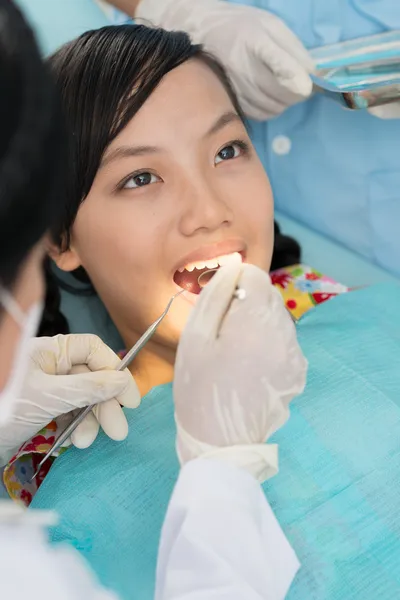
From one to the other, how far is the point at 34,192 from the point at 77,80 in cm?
77

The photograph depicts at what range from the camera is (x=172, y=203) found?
1187 mm

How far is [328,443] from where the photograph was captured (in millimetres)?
1122

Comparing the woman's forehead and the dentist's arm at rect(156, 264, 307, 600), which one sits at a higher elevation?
the woman's forehead

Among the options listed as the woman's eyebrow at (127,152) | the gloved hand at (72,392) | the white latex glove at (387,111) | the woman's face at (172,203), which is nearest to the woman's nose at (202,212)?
the woman's face at (172,203)

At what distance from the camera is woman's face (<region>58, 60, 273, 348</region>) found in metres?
1.18

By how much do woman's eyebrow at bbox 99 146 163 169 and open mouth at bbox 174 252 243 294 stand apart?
22 centimetres

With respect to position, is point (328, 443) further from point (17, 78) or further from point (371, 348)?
point (17, 78)

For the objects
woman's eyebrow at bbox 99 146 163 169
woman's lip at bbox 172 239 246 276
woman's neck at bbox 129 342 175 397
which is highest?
woman's eyebrow at bbox 99 146 163 169

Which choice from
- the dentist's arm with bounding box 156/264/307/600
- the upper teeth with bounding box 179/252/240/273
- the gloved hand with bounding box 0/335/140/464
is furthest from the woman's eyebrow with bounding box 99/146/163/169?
the dentist's arm with bounding box 156/264/307/600

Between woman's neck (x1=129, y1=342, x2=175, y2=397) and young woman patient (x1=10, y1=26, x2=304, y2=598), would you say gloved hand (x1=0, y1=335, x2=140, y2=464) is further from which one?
woman's neck (x1=129, y1=342, x2=175, y2=397)

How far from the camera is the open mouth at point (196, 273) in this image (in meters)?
1.20

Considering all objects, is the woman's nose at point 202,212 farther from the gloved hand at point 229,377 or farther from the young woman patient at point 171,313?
the gloved hand at point 229,377

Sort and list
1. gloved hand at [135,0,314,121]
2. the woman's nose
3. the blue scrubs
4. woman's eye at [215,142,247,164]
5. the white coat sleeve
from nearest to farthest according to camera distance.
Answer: the white coat sleeve
the woman's nose
woman's eye at [215,142,247,164]
gloved hand at [135,0,314,121]
the blue scrubs

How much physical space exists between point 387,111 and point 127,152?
0.74 meters
